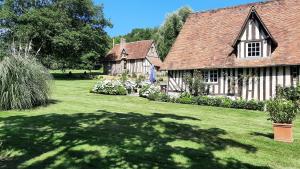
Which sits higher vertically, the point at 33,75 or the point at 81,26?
the point at 81,26

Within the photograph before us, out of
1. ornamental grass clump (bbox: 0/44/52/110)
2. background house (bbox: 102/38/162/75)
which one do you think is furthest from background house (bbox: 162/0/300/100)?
background house (bbox: 102/38/162/75)

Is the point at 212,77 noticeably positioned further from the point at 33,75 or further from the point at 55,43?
the point at 55,43

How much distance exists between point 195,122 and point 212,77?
11.6 metres

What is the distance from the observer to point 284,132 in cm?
1116

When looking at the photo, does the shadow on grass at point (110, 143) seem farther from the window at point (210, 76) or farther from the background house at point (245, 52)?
the window at point (210, 76)

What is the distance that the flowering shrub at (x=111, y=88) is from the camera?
27828mm

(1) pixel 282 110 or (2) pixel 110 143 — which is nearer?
(2) pixel 110 143

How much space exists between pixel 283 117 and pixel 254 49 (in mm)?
13392

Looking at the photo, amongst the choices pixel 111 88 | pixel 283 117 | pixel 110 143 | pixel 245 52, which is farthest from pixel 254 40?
pixel 110 143

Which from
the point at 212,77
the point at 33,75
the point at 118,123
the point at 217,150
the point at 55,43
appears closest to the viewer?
the point at 217,150

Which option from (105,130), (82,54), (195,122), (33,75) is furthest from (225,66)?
(82,54)

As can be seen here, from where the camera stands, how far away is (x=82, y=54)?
55.2 metres

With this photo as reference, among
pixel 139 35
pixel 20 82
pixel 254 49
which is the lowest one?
pixel 20 82

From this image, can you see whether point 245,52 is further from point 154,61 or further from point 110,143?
point 154,61
